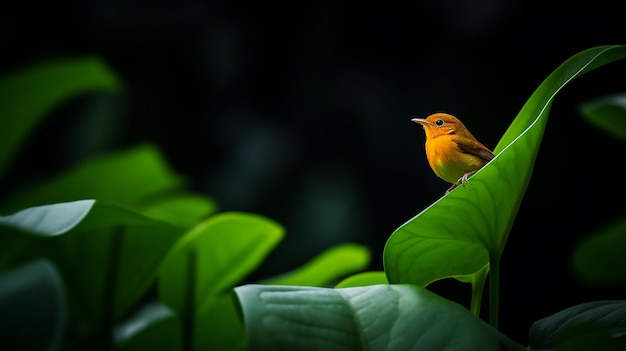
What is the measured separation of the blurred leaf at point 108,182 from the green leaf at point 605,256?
46 centimetres

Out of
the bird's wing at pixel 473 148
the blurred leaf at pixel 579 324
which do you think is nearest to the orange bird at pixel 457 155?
the bird's wing at pixel 473 148

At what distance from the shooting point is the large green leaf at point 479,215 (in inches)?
14.9

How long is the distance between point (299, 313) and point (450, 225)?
11 centimetres

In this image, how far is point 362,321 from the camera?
342 mm

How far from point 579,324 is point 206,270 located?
0.94 ft

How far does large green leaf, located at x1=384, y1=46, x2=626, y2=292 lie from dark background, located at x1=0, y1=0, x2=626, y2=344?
119 cm

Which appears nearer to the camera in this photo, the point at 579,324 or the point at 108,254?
the point at 579,324

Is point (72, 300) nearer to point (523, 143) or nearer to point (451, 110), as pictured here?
point (523, 143)

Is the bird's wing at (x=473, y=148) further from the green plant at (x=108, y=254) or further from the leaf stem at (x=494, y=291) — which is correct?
the green plant at (x=108, y=254)

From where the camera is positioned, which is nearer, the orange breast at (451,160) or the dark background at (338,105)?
the orange breast at (451,160)

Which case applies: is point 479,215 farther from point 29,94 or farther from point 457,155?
point 29,94

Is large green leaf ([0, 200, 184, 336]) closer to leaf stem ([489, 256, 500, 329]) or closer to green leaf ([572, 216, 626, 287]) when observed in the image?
leaf stem ([489, 256, 500, 329])

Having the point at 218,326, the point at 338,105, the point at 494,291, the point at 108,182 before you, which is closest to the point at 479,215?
the point at 494,291

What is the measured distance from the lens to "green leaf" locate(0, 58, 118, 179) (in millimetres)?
724
